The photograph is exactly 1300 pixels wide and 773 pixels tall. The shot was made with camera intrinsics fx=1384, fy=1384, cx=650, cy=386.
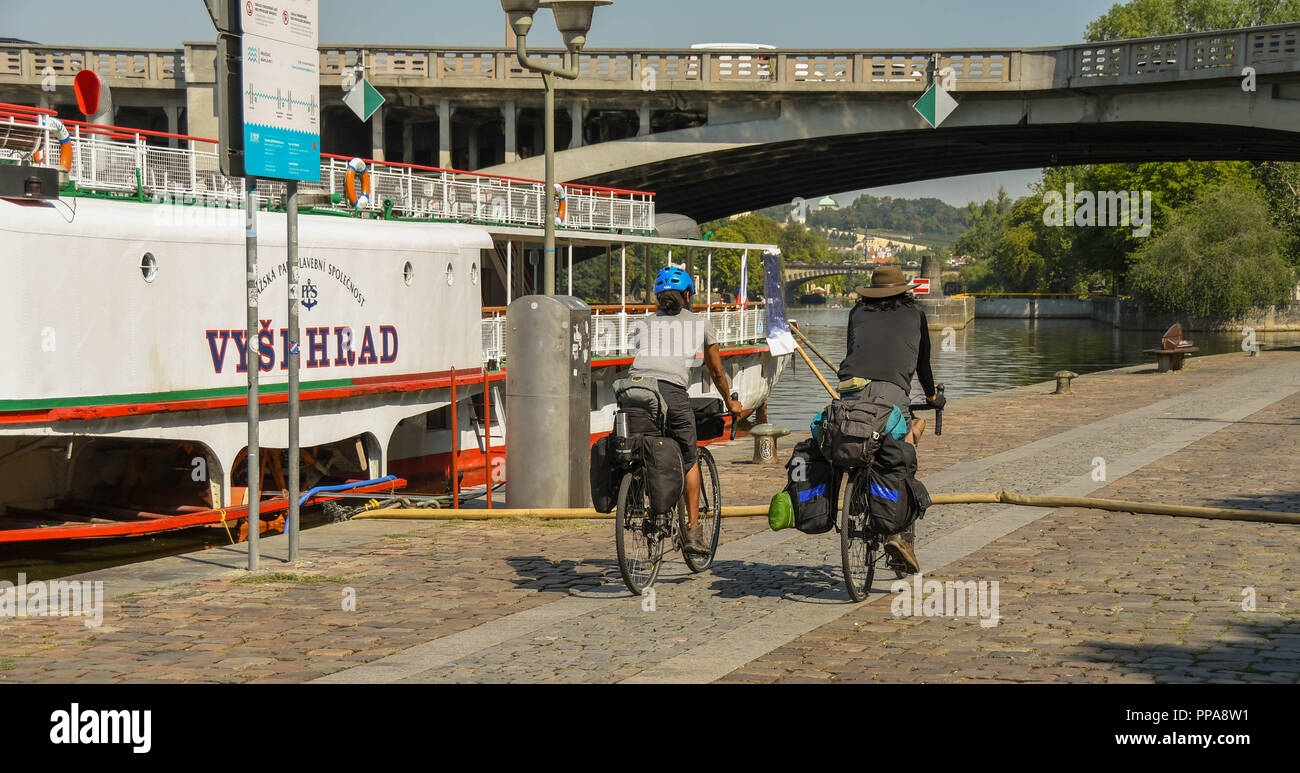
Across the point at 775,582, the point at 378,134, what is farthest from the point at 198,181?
the point at 378,134

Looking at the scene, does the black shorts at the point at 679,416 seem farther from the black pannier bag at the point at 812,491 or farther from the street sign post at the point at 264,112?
the street sign post at the point at 264,112

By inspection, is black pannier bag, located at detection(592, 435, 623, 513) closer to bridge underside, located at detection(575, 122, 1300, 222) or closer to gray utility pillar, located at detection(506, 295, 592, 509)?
gray utility pillar, located at detection(506, 295, 592, 509)

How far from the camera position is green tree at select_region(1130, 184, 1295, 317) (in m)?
74.6

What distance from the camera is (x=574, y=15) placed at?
48.3ft

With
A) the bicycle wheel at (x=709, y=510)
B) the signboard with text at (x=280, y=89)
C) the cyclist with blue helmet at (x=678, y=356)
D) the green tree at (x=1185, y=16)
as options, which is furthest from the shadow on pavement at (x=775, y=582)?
the green tree at (x=1185, y=16)

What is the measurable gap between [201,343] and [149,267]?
1098 mm

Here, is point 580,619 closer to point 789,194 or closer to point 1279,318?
point 789,194

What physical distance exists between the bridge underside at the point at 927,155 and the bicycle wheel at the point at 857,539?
42.1 metres

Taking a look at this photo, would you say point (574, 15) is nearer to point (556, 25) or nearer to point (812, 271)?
point (556, 25)

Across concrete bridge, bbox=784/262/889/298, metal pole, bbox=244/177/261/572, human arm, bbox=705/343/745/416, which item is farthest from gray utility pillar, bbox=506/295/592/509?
concrete bridge, bbox=784/262/889/298

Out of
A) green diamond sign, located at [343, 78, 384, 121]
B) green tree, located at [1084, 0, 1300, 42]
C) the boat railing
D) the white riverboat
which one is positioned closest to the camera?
the white riverboat

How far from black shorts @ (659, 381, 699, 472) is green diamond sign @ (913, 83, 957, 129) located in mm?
40795

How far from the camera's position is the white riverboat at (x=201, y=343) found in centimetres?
1459
